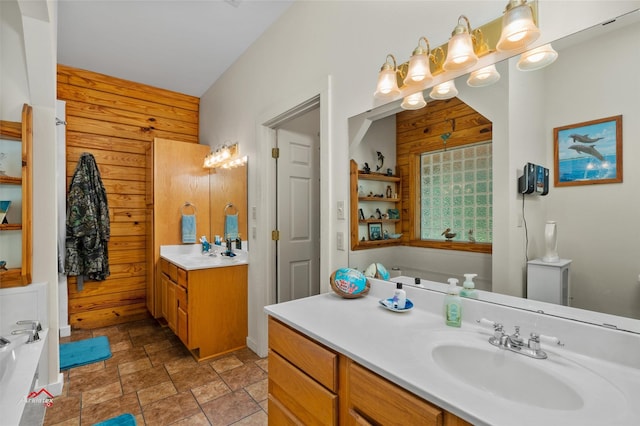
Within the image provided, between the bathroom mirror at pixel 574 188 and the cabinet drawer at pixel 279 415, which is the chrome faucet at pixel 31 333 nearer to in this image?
the cabinet drawer at pixel 279 415

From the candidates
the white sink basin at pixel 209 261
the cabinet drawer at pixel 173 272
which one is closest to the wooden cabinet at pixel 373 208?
the white sink basin at pixel 209 261

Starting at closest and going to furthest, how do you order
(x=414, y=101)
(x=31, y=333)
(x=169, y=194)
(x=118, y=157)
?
(x=414, y=101) → (x=31, y=333) → (x=169, y=194) → (x=118, y=157)

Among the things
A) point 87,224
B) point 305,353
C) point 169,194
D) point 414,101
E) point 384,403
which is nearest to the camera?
point 384,403

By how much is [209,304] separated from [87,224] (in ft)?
5.32

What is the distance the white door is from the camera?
2736mm

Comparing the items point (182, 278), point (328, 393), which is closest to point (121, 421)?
point (182, 278)

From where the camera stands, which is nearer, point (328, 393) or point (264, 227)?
point (328, 393)

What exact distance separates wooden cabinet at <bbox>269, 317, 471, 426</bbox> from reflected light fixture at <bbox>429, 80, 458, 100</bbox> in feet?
3.77

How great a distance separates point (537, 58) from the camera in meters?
1.07

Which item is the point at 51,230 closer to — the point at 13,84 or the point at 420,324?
the point at 13,84

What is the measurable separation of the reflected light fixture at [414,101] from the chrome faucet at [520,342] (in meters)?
0.98

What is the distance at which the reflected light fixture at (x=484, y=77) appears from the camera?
1177mm

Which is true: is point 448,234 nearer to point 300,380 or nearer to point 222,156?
point 300,380

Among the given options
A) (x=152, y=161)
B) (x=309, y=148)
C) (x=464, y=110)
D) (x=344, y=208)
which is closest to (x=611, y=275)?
(x=464, y=110)
